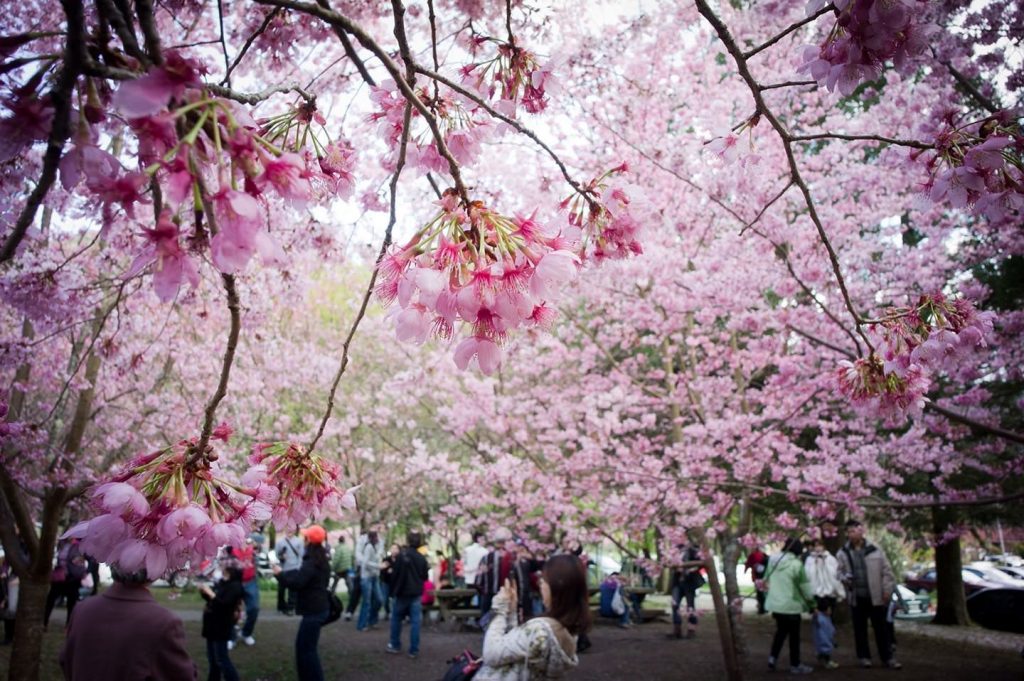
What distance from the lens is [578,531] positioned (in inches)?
366

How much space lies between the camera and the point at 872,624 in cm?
866

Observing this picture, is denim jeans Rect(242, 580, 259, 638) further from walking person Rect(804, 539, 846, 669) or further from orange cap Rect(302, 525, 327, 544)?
walking person Rect(804, 539, 846, 669)

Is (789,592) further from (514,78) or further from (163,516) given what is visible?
(163,516)

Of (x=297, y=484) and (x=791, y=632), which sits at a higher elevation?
(x=297, y=484)

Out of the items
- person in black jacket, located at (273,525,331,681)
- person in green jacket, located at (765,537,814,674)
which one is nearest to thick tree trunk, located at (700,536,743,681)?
person in green jacket, located at (765,537,814,674)

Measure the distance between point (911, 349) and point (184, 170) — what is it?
1976mm

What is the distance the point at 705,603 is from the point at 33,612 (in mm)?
19748

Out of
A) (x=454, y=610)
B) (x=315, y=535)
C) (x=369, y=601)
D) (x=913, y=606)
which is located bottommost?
(x=913, y=606)

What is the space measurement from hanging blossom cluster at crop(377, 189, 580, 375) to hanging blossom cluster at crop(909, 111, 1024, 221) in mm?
1134

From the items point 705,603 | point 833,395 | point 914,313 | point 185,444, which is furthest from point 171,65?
point 705,603

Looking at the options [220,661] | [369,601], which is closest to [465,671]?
[220,661]

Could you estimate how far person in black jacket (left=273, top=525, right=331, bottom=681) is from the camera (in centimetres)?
583

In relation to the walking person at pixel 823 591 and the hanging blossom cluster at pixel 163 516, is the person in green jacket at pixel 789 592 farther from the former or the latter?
the hanging blossom cluster at pixel 163 516

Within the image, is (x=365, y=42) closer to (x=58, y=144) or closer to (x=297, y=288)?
(x=58, y=144)
